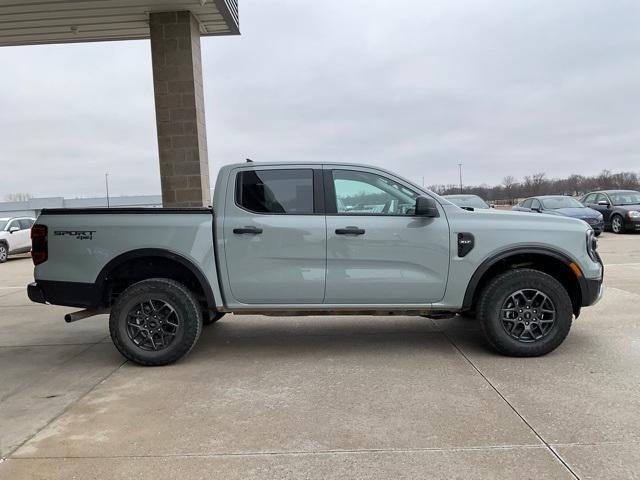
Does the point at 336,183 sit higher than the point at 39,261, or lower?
higher

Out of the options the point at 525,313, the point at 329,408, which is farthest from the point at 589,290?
the point at 329,408

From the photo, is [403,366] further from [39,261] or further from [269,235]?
[39,261]

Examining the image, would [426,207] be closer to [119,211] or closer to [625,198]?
[119,211]

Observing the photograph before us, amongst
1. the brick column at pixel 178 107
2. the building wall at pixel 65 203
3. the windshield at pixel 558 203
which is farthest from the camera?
the building wall at pixel 65 203

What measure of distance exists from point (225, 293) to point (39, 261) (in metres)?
1.87

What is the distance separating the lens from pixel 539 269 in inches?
206

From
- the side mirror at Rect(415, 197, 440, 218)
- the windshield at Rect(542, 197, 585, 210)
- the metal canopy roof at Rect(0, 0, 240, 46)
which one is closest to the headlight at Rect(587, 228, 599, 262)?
the side mirror at Rect(415, 197, 440, 218)

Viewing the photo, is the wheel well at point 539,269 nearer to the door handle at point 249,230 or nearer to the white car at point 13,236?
the door handle at point 249,230

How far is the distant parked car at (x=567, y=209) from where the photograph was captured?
16.4m

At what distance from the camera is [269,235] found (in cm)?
489

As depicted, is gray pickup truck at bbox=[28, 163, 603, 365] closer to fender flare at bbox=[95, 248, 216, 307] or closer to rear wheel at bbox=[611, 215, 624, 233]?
fender flare at bbox=[95, 248, 216, 307]

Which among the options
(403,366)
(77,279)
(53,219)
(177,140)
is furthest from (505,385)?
(177,140)

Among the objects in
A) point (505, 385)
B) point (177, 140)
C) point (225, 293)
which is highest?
point (177, 140)

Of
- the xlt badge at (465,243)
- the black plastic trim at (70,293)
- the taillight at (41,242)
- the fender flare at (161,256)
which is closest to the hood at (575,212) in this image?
the xlt badge at (465,243)
